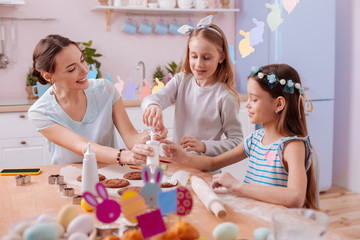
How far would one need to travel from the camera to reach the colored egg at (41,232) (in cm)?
83

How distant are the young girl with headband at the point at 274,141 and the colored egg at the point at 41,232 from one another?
24.3 inches

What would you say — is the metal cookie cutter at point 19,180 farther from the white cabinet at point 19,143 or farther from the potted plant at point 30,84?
the potted plant at point 30,84

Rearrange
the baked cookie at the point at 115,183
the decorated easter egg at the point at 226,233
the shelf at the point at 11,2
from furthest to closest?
the shelf at the point at 11,2, the baked cookie at the point at 115,183, the decorated easter egg at the point at 226,233

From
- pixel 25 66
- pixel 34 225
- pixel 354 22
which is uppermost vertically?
pixel 354 22

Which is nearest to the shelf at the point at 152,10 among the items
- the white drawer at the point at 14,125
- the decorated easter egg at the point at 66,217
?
the white drawer at the point at 14,125

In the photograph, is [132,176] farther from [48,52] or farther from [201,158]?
[48,52]

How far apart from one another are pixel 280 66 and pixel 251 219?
685 millimetres

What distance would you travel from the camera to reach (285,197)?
1235mm

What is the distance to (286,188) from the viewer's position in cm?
126

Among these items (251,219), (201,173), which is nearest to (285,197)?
(251,219)

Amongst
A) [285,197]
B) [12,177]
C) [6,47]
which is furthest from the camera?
[6,47]

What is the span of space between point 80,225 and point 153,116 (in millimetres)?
924

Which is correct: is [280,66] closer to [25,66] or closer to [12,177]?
[12,177]

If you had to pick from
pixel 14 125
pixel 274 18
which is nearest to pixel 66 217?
pixel 14 125
